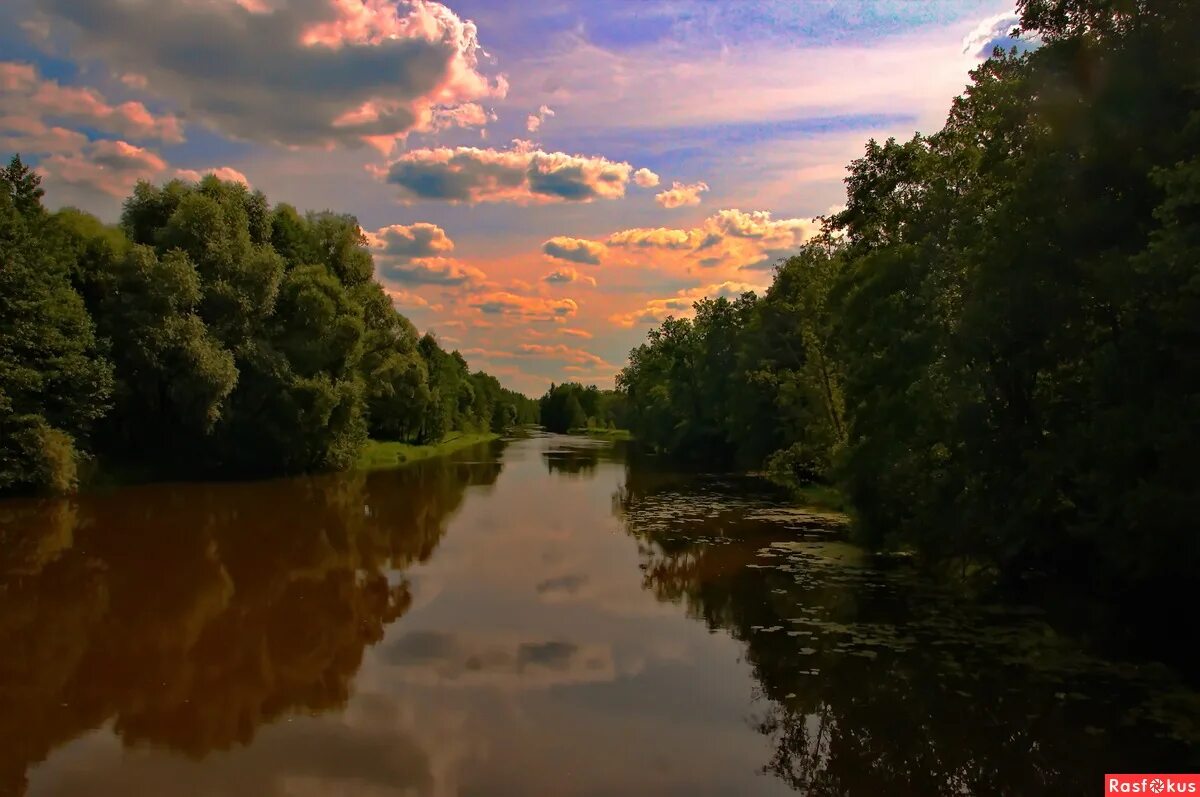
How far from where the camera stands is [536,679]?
12078 millimetres

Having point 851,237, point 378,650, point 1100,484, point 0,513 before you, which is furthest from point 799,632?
point 0,513

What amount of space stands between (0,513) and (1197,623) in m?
32.3

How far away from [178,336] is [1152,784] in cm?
3755

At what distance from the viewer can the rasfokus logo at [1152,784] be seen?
8.16 m

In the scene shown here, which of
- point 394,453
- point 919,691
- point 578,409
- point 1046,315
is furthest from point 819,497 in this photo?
point 578,409

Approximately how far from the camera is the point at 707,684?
12086 millimetres

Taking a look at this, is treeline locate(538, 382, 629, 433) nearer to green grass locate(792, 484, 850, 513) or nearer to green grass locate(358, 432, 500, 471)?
green grass locate(358, 432, 500, 471)

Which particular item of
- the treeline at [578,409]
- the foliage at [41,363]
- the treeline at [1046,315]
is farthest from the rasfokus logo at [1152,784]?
the treeline at [578,409]

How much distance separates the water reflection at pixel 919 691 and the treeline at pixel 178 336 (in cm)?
2523

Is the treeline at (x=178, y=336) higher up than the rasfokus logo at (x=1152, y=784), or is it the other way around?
the treeline at (x=178, y=336)

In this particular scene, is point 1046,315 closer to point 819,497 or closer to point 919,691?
point 919,691

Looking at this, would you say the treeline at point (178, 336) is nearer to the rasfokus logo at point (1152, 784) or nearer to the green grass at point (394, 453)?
the green grass at point (394, 453)

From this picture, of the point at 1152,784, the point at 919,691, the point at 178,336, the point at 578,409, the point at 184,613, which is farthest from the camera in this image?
the point at 578,409

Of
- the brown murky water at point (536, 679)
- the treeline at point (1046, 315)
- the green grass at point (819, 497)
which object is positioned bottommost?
the brown murky water at point (536, 679)
